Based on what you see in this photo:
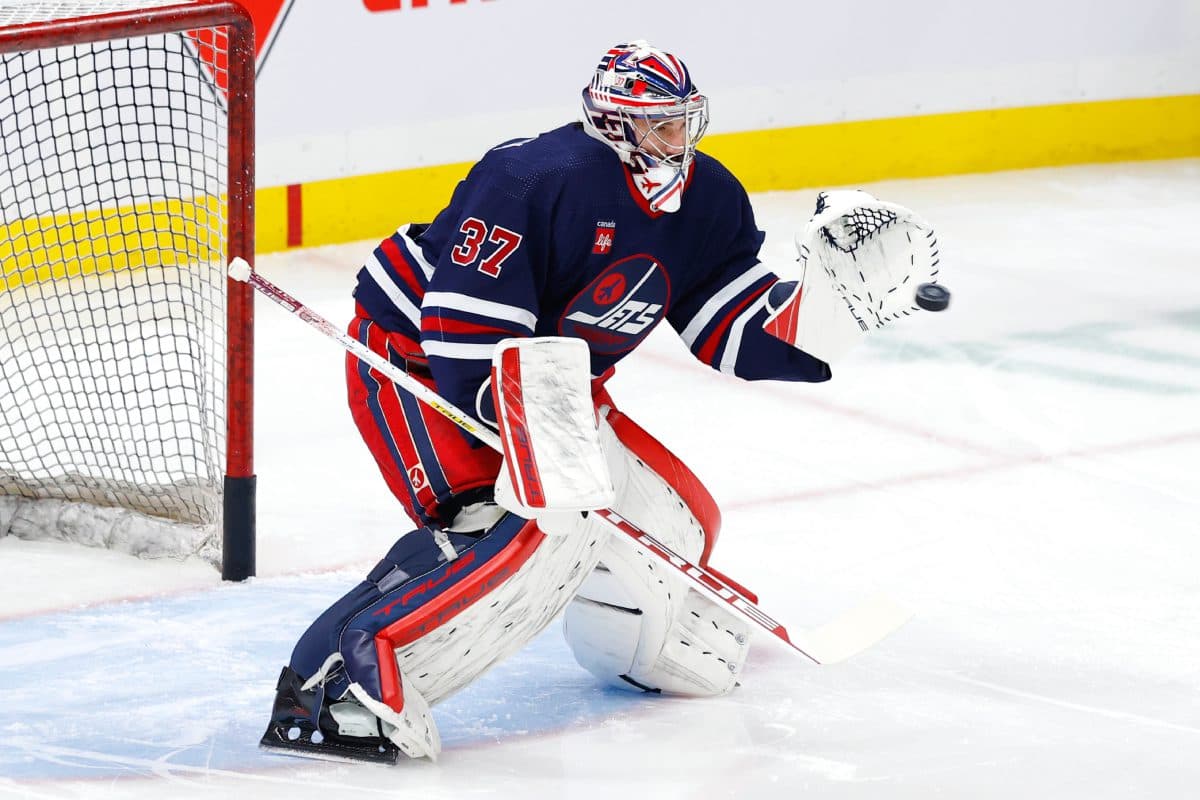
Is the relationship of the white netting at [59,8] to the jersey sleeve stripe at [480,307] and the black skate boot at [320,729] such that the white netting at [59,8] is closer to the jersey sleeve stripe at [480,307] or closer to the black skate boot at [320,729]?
the jersey sleeve stripe at [480,307]

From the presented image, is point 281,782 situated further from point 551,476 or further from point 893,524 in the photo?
point 893,524

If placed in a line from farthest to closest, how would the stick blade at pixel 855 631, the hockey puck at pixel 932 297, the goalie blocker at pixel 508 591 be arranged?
the stick blade at pixel 855 631, the hockey puck at pixel 932 297, the goalie blocker at pixel 508 591

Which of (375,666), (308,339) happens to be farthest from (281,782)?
(308,339)

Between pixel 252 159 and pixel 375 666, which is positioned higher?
pixel 252 159

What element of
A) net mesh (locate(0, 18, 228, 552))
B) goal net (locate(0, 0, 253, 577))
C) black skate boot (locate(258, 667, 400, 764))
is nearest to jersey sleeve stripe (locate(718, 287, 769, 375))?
black skate boot (locate(258, 667, 400, 764))

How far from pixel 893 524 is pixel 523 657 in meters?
0.89

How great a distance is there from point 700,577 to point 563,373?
394mm

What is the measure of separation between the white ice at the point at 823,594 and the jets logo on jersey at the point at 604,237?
62 cm

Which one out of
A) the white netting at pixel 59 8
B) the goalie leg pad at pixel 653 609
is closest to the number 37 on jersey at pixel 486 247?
the goalie leg pad at pixel 653 609

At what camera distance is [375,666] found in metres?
2.18

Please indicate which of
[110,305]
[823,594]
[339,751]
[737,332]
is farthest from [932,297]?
[110,305]

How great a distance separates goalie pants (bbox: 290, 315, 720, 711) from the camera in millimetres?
2209

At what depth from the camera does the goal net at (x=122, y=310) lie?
9.29 ft

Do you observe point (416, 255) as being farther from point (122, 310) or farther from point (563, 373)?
point (122, 310)
